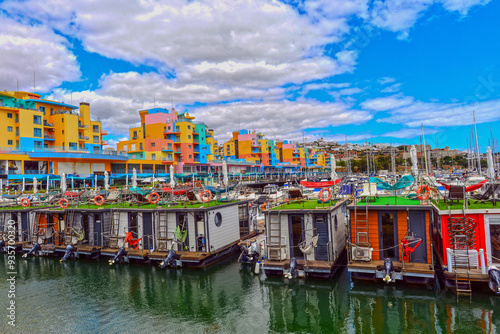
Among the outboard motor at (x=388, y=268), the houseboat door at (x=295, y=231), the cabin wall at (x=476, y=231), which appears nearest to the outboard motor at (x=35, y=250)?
the houseboat door at (x=295, y=231)

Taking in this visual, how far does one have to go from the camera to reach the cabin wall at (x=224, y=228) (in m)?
18.9

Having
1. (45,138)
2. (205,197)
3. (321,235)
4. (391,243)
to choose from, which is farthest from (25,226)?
(45,138)

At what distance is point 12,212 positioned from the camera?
82.7 ft

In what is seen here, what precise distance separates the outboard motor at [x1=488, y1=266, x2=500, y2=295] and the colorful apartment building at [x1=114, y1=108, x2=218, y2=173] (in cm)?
6676

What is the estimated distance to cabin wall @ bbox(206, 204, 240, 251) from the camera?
62.1ft

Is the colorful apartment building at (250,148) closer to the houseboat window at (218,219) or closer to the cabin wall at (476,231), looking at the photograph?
the houseboat window at (218,219)

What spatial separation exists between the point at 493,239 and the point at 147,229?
17713 mm

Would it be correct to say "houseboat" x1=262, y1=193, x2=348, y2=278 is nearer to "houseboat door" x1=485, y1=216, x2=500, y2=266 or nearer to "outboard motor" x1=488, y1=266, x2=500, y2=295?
"outboard motor" x1=488, y1=266, x2=500, y2=295

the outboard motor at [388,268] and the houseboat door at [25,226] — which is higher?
the houseboat door at [25,226]

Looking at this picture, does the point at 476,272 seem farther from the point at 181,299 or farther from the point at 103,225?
the point at 103,225

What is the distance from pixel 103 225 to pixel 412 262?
1839 cm

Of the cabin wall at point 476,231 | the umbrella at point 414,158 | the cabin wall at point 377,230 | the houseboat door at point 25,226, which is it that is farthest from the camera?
the houseboat door at point 25,226

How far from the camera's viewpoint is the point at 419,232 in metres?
14.1

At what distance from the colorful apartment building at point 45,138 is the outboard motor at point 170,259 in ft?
152
